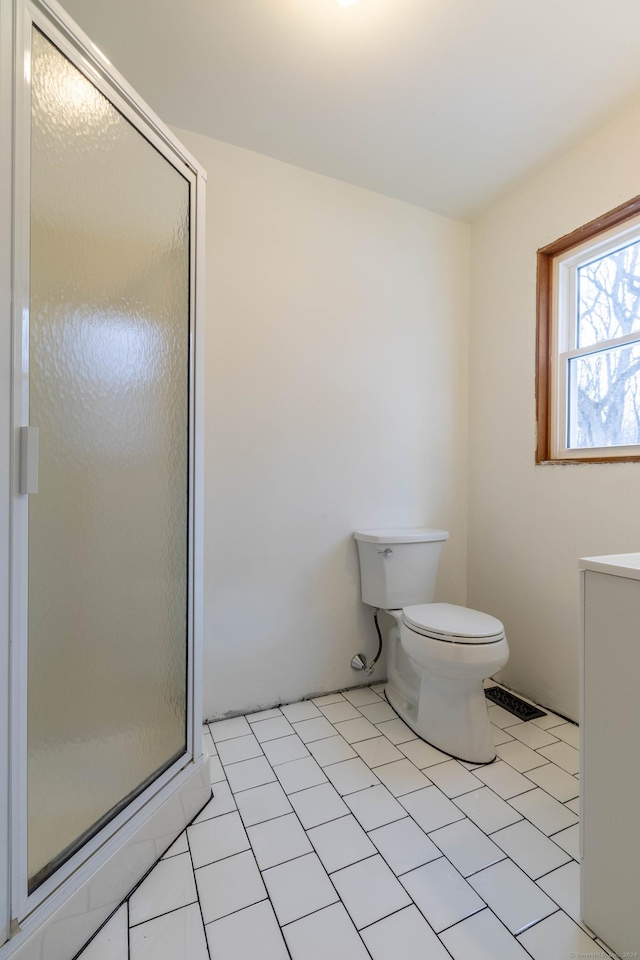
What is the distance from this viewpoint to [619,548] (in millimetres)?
1540

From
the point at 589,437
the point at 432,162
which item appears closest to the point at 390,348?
the point at 432,162

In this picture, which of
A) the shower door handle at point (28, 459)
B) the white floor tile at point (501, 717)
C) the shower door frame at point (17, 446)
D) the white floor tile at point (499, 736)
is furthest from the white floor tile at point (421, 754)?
the shower door handle at point (28, 459)

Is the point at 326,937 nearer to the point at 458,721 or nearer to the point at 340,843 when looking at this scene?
the point at 340,843

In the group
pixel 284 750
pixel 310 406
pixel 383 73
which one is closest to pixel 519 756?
pixel 284 750

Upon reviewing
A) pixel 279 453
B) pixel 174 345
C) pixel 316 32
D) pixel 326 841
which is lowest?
pixel 326 841

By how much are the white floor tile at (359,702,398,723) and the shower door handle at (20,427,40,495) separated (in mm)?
1503

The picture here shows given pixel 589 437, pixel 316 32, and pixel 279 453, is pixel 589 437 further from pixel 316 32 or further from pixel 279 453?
pixel 316 32

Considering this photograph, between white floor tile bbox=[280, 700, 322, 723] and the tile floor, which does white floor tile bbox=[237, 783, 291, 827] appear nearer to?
the tile floor

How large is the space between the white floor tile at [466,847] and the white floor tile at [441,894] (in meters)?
0.03

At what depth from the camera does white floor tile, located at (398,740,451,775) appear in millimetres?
1438

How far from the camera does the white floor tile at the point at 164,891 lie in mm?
932

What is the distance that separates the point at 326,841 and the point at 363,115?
7.61ft

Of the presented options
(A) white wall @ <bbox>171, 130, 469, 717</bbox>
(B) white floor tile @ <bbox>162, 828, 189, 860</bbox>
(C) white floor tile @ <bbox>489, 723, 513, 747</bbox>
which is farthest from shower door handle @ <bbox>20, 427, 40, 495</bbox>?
(C) white floor tile @ <bbox>489, 723, 513, 747</bbox>

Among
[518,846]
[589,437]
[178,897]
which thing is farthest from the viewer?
[589,437]
